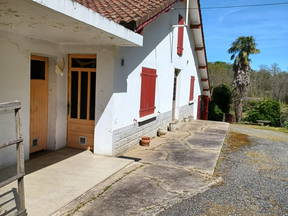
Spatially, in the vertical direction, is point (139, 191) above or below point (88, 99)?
below

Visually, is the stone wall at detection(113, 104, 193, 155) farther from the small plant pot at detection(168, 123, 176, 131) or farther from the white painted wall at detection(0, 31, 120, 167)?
the white painted wall at detection(0, 31, 120, 167)

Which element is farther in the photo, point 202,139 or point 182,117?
point 182,117

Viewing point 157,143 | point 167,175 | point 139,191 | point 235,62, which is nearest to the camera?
point 139,191

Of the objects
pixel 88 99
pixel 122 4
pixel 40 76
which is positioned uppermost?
pixel 122 4

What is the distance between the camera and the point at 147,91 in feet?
28.6

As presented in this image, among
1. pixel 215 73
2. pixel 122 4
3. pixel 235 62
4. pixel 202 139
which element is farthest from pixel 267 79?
pixel 122 4

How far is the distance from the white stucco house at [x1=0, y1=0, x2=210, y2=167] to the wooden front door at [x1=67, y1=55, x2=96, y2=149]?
0.03m

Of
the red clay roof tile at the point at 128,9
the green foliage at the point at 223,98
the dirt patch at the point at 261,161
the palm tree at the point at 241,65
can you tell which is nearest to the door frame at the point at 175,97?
the red clay roof tile at the point at 128,9

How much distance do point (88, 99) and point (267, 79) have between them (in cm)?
5401

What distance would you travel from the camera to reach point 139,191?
15.4ft

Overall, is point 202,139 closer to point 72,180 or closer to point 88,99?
point 88,99

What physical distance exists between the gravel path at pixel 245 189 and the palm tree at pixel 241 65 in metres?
17.5

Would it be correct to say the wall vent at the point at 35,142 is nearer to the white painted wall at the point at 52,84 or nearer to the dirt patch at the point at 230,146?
the white painted wall at the point at 52,84

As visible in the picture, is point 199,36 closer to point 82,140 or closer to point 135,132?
point 135,132
